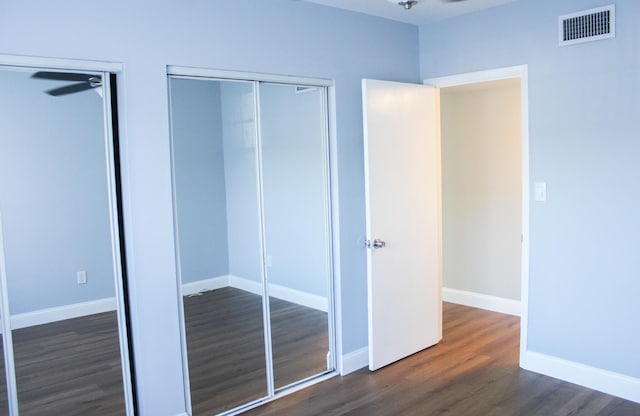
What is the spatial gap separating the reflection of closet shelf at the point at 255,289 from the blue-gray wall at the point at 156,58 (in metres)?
0.21

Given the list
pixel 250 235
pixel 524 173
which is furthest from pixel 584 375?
pixel 250 235

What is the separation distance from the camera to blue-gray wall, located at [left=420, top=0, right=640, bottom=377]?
3.19 metres

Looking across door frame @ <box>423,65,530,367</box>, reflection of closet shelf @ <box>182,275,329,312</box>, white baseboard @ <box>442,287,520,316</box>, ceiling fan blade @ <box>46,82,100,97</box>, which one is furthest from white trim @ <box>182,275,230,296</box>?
white baseboard @ <box>442,287,520,316</box>

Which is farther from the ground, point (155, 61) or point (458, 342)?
point (155, 61)

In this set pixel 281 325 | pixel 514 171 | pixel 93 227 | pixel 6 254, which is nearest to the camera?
pixel 6 254

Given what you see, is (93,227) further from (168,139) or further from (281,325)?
(281,325)

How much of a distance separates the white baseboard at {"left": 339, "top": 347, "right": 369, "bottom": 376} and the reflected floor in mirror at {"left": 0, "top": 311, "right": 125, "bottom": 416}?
1539 millimetres

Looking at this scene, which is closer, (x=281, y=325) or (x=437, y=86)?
(x=281, y=325)

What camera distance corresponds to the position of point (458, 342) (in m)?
4.31

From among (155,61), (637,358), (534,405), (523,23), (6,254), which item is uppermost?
(523,23)

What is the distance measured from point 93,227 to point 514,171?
371 centimetres

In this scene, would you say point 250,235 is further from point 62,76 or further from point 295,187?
point 62,76

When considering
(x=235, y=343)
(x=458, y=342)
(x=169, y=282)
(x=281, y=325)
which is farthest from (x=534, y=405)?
(x=169, y=282)

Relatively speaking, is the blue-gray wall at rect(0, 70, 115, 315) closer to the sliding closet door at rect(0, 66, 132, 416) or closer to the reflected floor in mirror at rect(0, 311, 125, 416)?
the sliding closet door at rect(0, 66, 132, 416)
